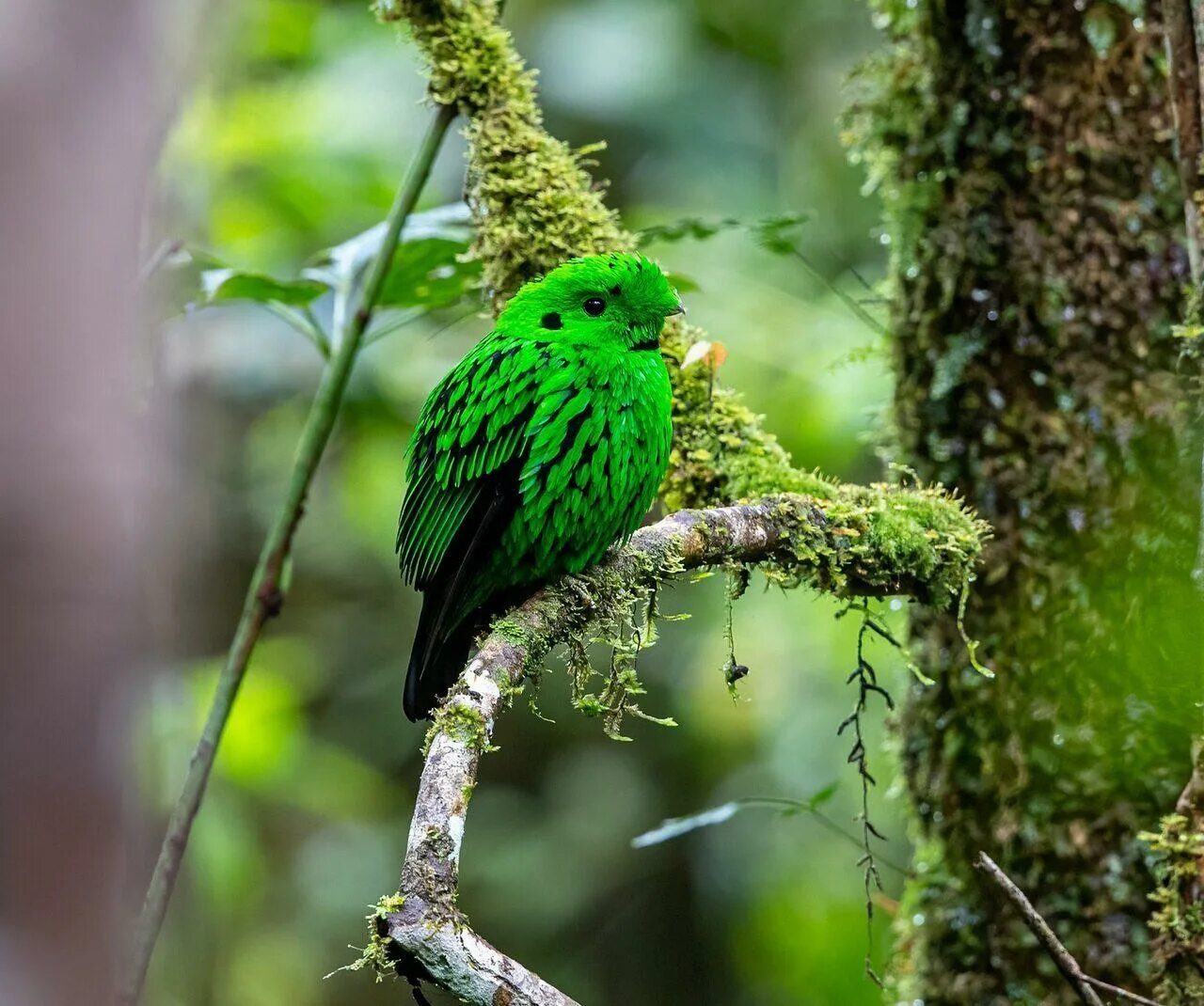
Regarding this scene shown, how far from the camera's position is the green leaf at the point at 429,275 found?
3.58 meters

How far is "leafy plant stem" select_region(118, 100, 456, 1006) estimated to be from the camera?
2.97 metres

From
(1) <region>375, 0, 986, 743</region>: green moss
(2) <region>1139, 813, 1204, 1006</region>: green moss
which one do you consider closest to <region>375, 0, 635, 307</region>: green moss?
(1) <region>375, 0, 986, 743</region>: green moss

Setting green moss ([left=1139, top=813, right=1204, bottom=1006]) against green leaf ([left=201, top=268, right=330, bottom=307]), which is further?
green leaf ([left=201, top=268, right=330, bottom=307])

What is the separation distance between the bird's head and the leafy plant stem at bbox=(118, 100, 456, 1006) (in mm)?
431

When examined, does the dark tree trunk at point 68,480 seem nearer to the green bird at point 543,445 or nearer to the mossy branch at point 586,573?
the mossy branch at point 586,573

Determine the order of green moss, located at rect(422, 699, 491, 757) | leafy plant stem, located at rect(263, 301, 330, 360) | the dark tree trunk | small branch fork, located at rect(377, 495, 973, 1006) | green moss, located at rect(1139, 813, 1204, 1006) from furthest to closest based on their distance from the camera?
1. leafy plant stem, located at rect(263, 301, 330, 360)
2. green moss, located at rect(1139, 813, 1204, 1006)
3. green moss, located at rect(422, 699, 491, 757)
4. small branch fork, located at rect(377, 495, 973, 1006)
5. the dark tree trunk

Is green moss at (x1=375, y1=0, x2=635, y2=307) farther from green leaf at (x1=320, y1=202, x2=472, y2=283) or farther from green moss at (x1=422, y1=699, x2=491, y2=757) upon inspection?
green moss at (x1=422, y1=699, x2=491, y2=757)

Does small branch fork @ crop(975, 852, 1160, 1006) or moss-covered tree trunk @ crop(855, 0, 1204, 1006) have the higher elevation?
moss-covered tree trunk @ crop(855, 0, 1204, 1006)

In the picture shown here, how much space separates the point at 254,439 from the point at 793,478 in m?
4.86

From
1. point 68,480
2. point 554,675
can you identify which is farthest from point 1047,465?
point 554,675

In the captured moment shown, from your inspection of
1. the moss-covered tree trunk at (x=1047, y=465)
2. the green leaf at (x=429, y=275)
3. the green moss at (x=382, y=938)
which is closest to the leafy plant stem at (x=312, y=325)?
the green leaf at (x=429, y=275)

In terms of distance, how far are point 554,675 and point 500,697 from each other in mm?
4785

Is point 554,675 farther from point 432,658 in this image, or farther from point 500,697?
point 500,697

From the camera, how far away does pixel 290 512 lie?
326 centimetres
